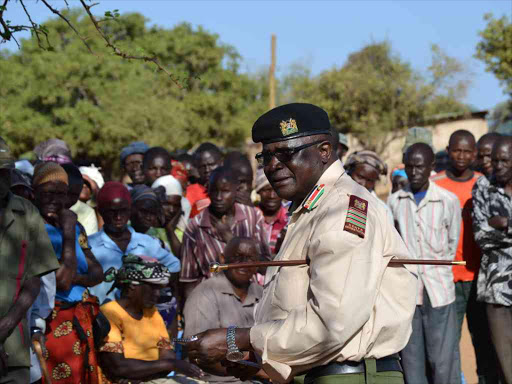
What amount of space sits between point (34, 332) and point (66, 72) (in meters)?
25.2

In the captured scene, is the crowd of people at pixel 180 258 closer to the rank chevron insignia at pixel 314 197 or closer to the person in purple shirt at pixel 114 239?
the person in purple shirt at pixel 114 239

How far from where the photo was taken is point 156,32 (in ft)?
134

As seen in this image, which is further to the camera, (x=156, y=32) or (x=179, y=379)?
(x=156, y=32)

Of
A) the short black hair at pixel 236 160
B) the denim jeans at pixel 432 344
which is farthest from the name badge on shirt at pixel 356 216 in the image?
the short black hair at pixel 236 160

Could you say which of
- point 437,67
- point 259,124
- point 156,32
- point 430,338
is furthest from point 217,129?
point 259,124

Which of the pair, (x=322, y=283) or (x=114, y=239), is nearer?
(x=322, y=283)

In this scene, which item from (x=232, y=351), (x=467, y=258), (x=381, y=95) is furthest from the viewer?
(x=381, y=95)

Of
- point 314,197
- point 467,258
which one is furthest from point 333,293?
point 467,258

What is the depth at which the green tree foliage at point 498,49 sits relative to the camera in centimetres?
→ 2258

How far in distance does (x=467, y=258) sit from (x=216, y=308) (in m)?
2.81

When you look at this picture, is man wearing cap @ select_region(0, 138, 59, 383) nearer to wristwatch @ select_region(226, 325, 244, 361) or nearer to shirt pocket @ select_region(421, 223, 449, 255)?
wristwatch @ select_region(226, 325, 244, 361)

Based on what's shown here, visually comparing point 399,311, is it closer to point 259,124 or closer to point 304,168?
point 304,168

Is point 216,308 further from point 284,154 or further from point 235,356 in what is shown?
point 284,154

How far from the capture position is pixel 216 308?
18.0 ft
